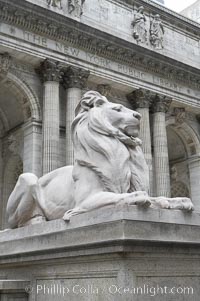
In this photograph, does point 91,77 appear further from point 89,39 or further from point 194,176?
point 194,176

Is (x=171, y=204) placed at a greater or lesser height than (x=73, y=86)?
lesser

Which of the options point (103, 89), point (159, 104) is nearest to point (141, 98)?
point (159, 104)

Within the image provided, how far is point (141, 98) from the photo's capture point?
2167 centimetres

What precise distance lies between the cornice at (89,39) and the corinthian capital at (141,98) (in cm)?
125

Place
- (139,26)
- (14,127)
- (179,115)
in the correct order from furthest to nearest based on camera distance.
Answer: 1. (179,115)
2. (139,26)
3. (14,127)

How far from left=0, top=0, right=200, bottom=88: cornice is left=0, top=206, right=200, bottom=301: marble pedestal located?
15019 millimetres

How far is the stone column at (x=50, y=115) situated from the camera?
17266 millimetres

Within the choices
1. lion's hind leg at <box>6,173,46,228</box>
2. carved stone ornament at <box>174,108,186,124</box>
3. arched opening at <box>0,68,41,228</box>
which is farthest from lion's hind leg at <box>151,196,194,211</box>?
carved stone ornament at <box>174,108,186,124</box>

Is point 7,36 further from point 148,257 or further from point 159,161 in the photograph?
point 148,257

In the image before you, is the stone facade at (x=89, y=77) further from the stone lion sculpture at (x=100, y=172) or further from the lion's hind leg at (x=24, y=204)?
the stone lion sculpture at (x=100, y=172)

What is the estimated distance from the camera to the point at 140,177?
4133mm

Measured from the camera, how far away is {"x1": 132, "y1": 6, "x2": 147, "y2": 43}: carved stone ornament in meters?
22.6

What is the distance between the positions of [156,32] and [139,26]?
109 cm

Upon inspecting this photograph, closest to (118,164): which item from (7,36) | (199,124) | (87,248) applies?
(87,248)
